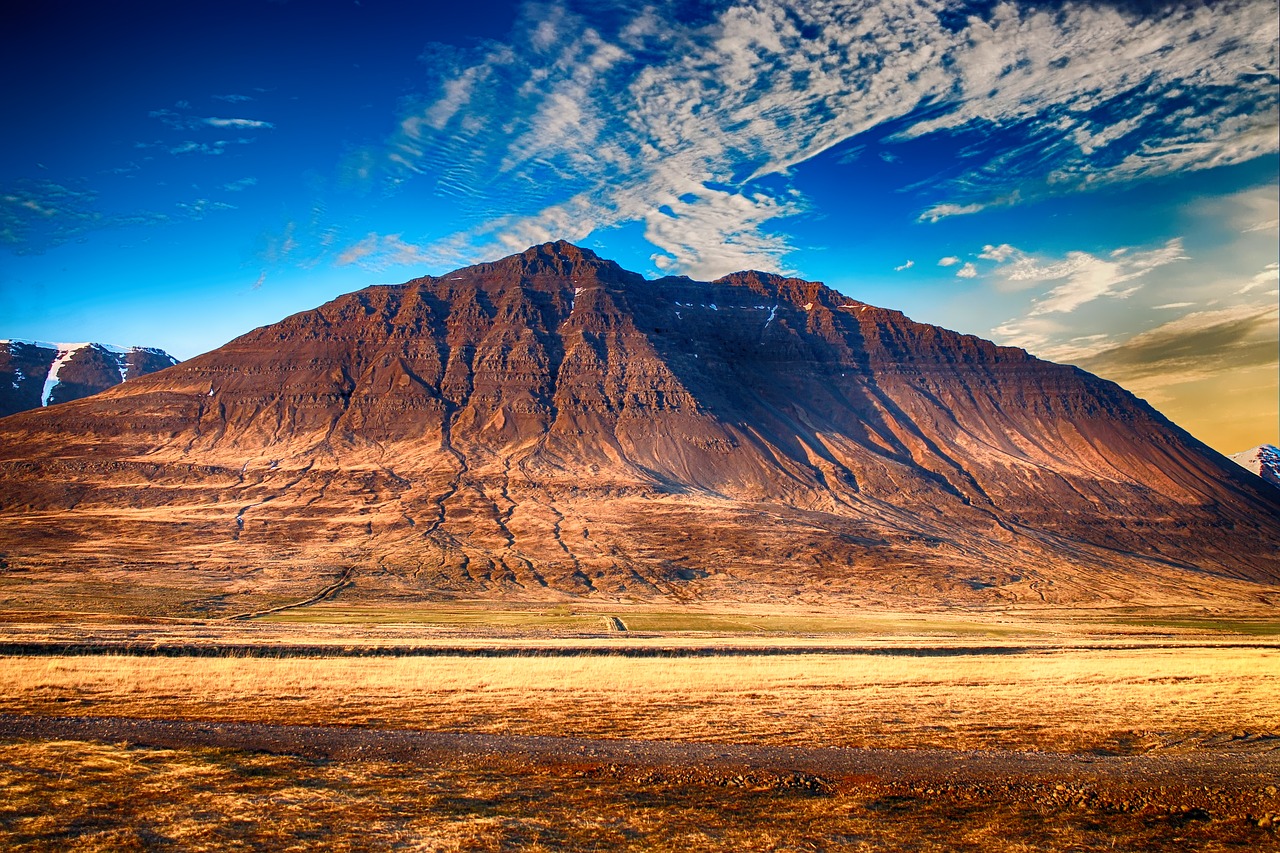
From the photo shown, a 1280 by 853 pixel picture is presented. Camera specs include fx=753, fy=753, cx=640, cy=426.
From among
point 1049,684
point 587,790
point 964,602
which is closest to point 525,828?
point 587,790

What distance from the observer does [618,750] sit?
21047 mm

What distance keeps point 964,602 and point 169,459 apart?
590 feet

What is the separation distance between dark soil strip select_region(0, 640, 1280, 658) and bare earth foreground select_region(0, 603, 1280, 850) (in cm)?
33

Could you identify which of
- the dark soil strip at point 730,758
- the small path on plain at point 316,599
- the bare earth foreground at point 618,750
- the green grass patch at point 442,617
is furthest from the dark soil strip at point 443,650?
the small path on plain at point 316,599

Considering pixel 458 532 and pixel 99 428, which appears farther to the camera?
pixel 99 428

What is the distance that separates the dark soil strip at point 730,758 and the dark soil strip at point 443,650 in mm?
17017

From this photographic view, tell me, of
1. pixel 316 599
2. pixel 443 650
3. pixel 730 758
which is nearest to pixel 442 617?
pixel 316 599

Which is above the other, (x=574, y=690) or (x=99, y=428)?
(x=99, y=428)

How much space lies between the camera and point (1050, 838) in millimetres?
15008

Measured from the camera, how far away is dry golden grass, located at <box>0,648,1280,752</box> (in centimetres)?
2378

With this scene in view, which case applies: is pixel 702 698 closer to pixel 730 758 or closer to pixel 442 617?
pixel 730 758

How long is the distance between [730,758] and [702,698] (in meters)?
8.49

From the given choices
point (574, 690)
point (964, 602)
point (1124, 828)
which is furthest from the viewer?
point (964, 602)

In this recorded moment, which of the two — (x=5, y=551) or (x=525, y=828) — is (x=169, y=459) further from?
(x=525, y=828)
